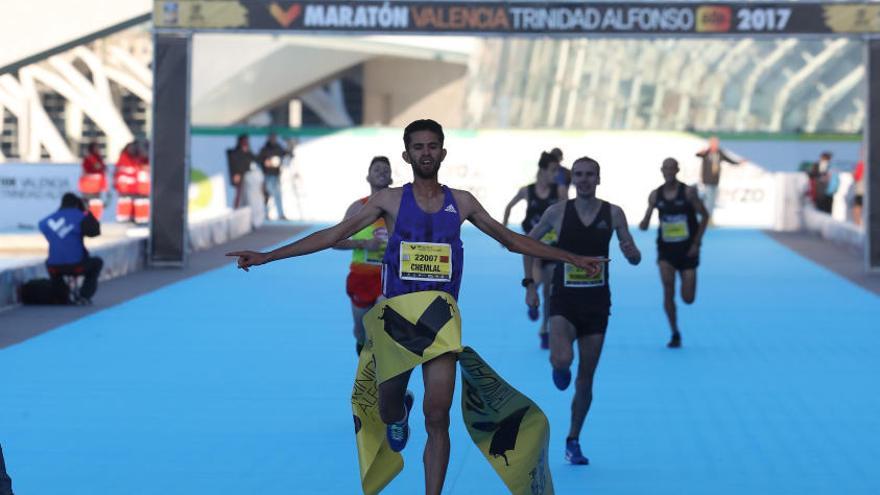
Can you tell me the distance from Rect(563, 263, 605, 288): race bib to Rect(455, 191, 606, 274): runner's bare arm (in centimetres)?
170

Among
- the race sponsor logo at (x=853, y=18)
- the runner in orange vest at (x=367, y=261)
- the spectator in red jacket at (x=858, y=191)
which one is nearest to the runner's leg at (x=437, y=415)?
the runner in orange vest at (x=367, y=261)

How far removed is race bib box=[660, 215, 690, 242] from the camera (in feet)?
43.9

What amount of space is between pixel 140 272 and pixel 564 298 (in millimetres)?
13040

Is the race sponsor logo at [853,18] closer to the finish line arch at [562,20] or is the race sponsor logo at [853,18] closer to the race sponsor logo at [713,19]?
the finish line arch at [562,20]

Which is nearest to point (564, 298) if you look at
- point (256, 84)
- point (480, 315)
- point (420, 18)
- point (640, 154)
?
point (480, 315)

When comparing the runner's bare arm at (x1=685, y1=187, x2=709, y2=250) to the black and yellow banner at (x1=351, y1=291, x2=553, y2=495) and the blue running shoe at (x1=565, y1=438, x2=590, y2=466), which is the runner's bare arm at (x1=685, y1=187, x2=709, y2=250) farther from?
the black and yellow banner at (x1=351, y1=291, x2=553, y2=495)

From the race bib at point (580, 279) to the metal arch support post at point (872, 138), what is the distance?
1265 centimetres

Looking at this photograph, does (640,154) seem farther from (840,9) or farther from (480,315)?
(480,315)

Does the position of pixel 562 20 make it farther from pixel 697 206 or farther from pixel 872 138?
pixel 697 206

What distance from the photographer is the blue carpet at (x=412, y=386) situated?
8117 mm

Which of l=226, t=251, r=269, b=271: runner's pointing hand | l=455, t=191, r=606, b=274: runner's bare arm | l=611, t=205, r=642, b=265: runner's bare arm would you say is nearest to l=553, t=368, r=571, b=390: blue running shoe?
l=611, t=205, r=642, b=265: runner's bare arm

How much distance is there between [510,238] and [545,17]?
44.7 ft

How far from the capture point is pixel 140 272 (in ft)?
67.8

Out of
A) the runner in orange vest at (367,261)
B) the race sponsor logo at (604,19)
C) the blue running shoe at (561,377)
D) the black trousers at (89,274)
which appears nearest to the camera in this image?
the blue running shoe at (561,377)
